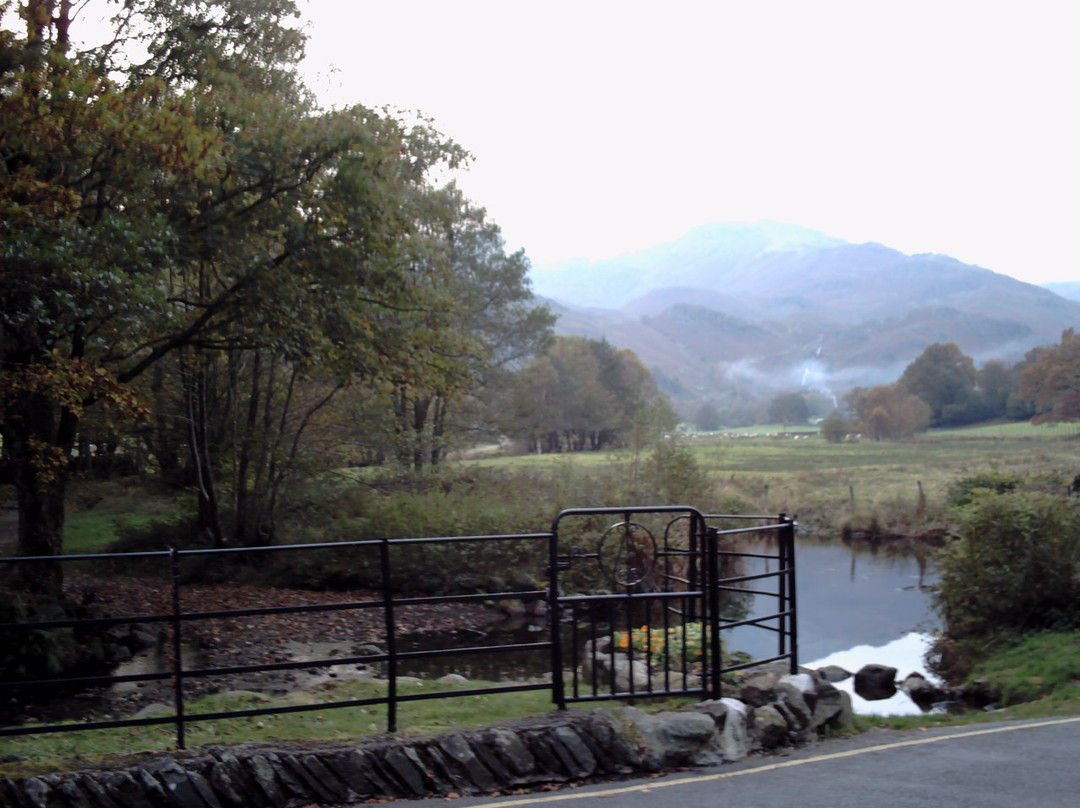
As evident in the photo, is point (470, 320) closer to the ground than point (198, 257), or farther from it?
farther from it

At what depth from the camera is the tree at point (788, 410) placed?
12644 cm

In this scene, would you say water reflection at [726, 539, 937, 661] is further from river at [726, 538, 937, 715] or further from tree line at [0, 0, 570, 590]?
tree line at [0, 0, 570, 590]

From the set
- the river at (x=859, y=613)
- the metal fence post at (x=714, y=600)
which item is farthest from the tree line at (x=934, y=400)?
the metal fence post at (x=714, y=600)

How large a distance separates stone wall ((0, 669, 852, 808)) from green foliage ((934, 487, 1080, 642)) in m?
10.6

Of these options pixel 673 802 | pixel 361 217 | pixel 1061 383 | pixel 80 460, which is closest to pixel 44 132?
pixel 361 217

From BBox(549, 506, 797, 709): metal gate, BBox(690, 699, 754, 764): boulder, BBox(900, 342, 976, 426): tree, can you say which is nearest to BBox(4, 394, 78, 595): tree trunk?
BBox(549, 506, 797, 709): metal gate

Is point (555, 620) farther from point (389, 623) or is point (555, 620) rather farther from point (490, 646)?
point (490, 646)

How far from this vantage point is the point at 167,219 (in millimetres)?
12914

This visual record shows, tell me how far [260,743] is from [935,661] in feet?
48.6

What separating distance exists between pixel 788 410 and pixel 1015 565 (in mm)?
115319

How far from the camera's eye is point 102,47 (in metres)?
14.9

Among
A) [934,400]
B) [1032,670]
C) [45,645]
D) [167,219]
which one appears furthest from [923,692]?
[934,400]

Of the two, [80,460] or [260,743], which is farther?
[80,460]

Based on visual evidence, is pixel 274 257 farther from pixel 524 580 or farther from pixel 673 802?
pixel 673 802
